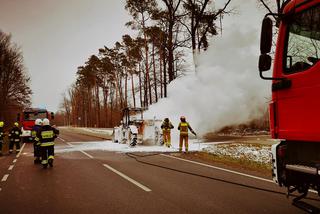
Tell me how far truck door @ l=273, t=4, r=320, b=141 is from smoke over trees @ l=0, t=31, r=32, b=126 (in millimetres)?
42050

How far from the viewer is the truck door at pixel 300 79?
13.1 feet

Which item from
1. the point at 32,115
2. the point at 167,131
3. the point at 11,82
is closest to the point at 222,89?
the point at 167,131

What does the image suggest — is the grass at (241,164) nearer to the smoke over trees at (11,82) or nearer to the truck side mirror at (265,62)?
the truck side mirror at (265,62)

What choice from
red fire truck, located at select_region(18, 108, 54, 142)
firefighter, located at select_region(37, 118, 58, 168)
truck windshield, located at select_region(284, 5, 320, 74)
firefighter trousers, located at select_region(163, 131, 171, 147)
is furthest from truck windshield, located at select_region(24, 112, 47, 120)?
truck windshield, located at select_region(284, 5, 320, 74)

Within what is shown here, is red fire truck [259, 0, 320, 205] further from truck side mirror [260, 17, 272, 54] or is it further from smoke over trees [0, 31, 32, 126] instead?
smoke over trees [0, 31, 32, 126]

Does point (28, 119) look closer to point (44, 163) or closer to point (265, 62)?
point (44, 163)

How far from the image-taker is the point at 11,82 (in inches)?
1722

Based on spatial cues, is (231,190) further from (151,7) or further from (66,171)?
(151,7)

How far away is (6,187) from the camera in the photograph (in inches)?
333

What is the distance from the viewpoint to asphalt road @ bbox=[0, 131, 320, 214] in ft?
19.5

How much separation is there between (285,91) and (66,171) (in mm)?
Result: 8236

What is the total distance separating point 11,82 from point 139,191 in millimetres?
41337

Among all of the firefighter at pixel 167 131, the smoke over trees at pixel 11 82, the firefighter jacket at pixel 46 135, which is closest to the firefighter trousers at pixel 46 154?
the firefighter jacket at pixel 46 135

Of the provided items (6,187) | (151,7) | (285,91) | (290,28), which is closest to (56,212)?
(6,187)
